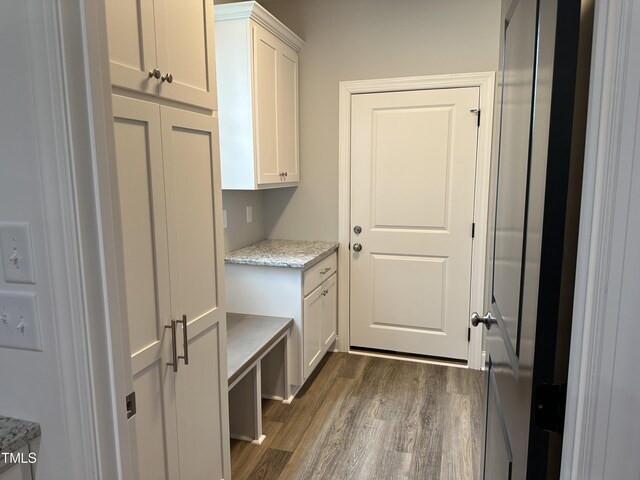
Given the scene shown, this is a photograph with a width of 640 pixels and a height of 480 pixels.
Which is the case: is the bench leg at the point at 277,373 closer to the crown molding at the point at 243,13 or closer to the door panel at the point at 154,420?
the door panel at the point at 154,420

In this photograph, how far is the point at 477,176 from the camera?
310cm

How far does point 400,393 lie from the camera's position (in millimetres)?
2941

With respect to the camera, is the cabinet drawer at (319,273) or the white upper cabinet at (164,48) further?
the cabinet drawer at (319,273)

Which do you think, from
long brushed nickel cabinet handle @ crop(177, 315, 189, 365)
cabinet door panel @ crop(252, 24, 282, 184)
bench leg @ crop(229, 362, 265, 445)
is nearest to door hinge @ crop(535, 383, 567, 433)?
long brushed nickel cabinet handle @ crop(177, 315, 189, 365)

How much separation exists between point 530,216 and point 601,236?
232 millimetres

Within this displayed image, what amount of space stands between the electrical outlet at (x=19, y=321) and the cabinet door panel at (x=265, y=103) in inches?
76.8

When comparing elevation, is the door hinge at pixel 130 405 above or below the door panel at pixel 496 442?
above

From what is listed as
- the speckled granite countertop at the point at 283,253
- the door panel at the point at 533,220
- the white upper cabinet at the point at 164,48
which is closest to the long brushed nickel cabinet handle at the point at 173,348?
the white upper cabinet at the point at 164,48

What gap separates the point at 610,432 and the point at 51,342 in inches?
38.1

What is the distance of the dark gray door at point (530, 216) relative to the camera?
0.76m

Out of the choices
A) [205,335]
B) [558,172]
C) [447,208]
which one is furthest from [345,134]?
[558,172]

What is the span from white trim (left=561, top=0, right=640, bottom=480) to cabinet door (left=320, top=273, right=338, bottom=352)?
244 centimetres

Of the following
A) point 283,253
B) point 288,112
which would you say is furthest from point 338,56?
point 283,253

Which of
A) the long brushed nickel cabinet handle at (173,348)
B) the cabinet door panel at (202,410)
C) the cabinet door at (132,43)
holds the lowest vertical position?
the cabinet door panel at (202,410)
